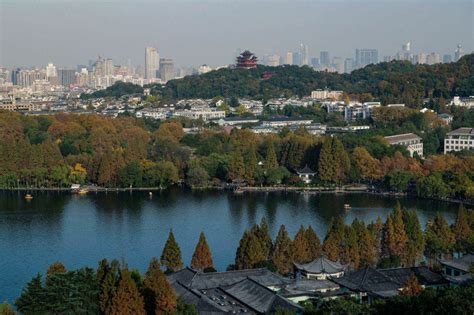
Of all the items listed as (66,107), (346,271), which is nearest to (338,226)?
(346,271)

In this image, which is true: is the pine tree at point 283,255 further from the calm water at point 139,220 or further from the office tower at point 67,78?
the office tower at point 67,78

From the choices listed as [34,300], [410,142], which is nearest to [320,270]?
[34,300]

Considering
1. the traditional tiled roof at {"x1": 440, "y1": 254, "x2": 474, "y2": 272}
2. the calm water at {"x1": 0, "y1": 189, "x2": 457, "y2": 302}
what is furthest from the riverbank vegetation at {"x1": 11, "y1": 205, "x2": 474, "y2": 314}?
the calm water at {"x1": 0, "y1": 189, "x2": 457, "y2": 302}

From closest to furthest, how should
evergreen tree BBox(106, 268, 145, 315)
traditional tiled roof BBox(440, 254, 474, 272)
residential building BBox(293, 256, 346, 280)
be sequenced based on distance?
1. evergreen tree BBox(106, 268, 145, 315)
2. traditional tiled roof BBox(440, 254, 474, 272)
3. residential building BBox(293, 256, 346, 280)

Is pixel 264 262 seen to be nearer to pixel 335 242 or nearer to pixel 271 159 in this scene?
pixel 335 242

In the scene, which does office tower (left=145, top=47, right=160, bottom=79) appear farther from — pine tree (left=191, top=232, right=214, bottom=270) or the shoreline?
pine tree (left=191, top=232, right=214, bottom=270)

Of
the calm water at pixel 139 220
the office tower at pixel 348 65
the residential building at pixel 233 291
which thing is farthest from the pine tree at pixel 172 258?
the office tower at pixel 348 65
